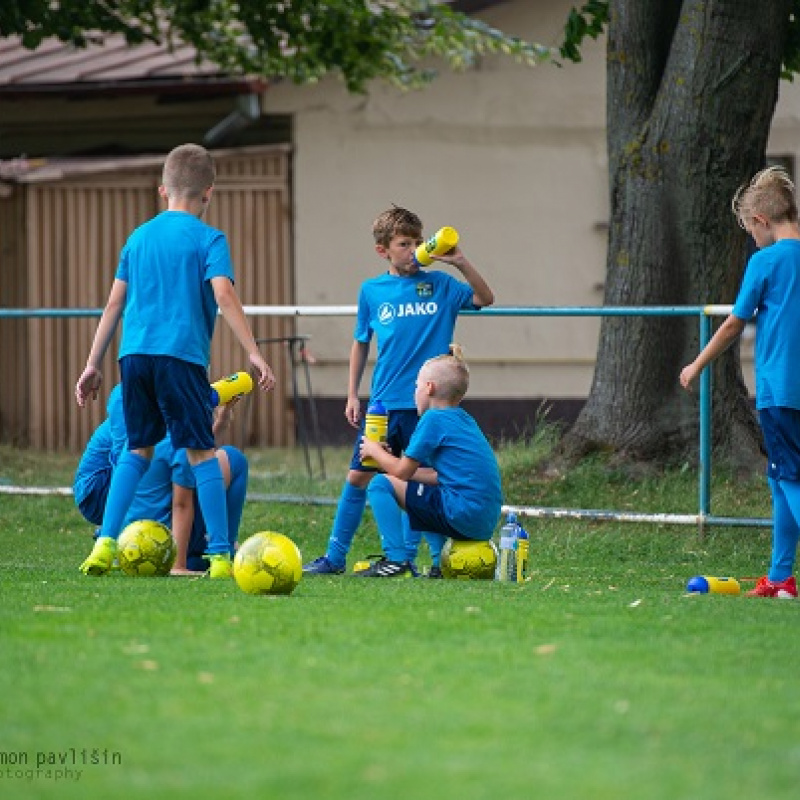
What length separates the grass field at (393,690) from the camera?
4562 millimetres

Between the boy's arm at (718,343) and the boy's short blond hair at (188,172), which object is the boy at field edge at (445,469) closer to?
the boy's arm at (718,343)

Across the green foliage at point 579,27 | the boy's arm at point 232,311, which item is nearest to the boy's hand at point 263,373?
the boy's arm at point 232,311

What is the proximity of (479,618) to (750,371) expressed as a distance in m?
13.7

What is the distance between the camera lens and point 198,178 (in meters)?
9.30

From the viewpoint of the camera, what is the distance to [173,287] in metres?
9.13

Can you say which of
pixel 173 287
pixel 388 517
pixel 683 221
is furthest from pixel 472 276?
pixel 683 221

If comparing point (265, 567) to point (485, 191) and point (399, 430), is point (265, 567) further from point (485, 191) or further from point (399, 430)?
point (485, 191)

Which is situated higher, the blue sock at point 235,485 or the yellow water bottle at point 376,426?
the yellow water bottle at point 376,426

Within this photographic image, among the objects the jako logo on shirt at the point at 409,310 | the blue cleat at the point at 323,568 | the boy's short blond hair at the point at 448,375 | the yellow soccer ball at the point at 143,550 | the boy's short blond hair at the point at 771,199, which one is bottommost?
the blue cleat at the point at 323,568

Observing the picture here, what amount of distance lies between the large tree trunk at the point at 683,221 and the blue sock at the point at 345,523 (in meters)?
2.69

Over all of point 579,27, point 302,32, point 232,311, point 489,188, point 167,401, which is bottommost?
point 167,401

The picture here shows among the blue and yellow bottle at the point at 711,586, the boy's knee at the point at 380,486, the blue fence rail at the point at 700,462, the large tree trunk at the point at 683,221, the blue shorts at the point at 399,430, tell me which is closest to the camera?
the blue and yellow bottle at the point at 711,586

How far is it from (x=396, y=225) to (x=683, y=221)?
9.50 ft

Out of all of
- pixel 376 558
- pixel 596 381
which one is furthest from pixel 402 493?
pixel 596 381
